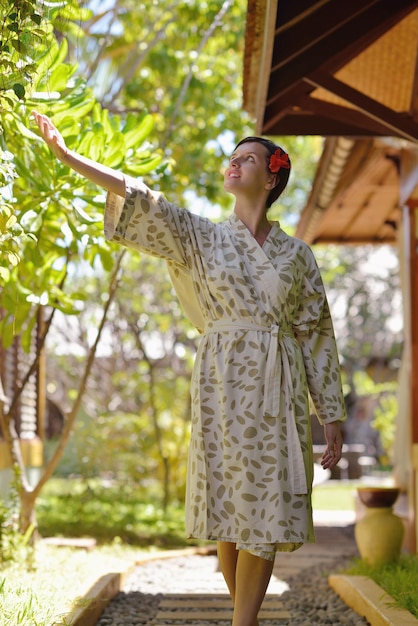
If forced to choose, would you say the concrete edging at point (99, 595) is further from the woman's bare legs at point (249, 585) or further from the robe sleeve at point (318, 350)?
the robe sleeve at point (318, 350)

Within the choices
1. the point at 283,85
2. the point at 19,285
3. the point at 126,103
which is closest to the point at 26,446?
the point at 126,103

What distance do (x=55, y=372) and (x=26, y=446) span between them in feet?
24.4

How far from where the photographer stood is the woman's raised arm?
239 centimetres

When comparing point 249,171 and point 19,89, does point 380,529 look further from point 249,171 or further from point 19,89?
point 19,89

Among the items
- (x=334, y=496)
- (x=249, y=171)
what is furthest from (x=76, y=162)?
(x=334, y=496)

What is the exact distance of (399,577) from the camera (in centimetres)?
378

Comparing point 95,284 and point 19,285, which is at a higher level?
point 95,284

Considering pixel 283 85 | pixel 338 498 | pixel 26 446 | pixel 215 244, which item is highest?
pixel 283 85

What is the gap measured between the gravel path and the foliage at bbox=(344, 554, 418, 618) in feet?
0.57

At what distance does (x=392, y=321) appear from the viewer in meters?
19.1

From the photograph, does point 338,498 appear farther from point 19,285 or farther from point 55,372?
point 19,285

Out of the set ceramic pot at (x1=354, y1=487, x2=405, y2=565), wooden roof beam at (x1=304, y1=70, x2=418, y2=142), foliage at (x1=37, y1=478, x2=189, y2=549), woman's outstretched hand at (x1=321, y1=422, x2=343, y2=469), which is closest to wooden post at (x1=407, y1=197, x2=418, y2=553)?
ceramic pot at (x1=354, y1=487, x2=405, y2=565)

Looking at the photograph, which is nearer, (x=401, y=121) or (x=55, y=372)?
(x=401, y=121)

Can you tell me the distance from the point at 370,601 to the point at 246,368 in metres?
1.40
